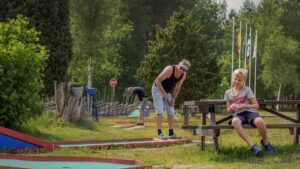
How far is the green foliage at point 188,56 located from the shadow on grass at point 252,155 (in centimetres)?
2074

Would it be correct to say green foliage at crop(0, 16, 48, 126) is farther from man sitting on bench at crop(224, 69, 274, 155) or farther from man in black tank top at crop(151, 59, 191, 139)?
man sitting on bench at crop(224, 69, 274, 155)

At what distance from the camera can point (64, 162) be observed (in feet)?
21.9

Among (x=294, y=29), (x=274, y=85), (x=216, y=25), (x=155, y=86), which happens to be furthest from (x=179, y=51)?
(x=216, y=25)

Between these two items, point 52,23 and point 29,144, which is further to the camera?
point 52,23

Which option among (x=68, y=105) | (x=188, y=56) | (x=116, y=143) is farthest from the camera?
(x=188, y=56)

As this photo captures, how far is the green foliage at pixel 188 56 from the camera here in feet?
Answer: 94.0

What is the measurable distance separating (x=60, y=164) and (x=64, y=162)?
0.52ft

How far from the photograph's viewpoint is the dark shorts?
7594mm

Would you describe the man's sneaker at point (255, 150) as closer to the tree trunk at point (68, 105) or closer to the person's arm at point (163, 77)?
the person's arm at point (163, 77)

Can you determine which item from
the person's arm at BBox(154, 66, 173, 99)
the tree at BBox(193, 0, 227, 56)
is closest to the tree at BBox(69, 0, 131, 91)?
the person's arm at BBox(154, 66, 173, 99)

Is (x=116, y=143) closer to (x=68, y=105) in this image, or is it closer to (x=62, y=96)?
(x=68, y=105)

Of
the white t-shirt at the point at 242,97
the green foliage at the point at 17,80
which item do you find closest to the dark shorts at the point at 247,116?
the white t-shirt at the point at 242,97

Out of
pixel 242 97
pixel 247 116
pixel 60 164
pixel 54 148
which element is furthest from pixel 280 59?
pixel 60 164

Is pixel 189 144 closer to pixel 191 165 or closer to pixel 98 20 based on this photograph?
pixel 191 165
